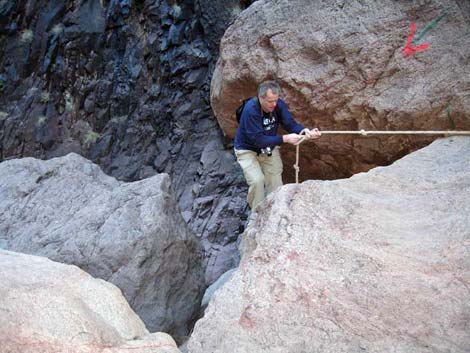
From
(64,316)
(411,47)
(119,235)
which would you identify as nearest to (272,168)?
(119,235)

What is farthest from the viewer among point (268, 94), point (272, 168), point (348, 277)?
point (272, 168)

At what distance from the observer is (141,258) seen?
420 centimetres

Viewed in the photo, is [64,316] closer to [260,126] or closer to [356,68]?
[260,126]

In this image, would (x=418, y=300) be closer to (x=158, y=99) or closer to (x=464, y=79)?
(x=464, y=79)

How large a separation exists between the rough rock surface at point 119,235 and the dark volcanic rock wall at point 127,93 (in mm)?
3227

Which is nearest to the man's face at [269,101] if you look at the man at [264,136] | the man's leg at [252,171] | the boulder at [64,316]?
the man at [264,136]

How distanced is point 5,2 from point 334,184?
9.39 meters

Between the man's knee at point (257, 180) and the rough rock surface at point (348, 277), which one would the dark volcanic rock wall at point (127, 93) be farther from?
the rough rock surface at point (348, 277)

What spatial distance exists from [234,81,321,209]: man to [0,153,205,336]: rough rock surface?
81cm

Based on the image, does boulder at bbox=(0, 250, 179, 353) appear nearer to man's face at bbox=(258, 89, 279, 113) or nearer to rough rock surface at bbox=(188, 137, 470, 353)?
rough rock surface at bbox=(188, 137, 470, 353)

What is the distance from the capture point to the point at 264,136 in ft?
14.0

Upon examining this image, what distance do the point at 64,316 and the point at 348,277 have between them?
1.31 m

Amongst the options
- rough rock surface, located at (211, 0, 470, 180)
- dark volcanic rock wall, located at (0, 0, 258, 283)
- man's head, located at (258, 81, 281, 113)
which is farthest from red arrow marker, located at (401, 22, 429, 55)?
dark volcanic rock wall, located at (0, 0, 258, 283)

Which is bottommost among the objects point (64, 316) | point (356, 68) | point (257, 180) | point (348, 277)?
point (257, 180)
